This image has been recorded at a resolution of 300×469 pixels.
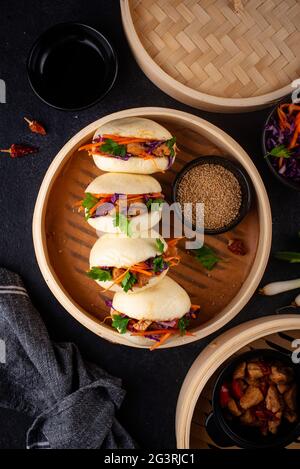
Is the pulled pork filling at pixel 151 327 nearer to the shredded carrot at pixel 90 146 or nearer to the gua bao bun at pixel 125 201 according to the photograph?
the gua bao bun at pixel 125 201

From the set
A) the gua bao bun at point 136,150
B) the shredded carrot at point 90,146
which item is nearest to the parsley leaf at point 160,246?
the gua bao bun at point 136,150

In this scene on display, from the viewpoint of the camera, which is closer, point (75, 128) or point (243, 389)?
point (243, 389)

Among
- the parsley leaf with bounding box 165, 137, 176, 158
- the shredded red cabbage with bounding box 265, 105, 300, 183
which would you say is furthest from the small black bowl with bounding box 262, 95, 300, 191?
the parsley leaf with bounding box 165, 137, 176, 158

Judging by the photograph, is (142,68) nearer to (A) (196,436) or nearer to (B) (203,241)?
(B) (203,241)

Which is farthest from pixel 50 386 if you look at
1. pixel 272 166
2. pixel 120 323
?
pixel 272 166

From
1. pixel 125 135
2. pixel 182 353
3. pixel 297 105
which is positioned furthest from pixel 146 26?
pixel 182 353

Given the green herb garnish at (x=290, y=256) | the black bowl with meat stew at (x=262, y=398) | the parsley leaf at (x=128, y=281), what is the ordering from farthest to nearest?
the green herb garnish at (x=290, y=256) < the black bowl with meat stew at (x=262, y=398) < the parsley leaf at (x=128, y=281)
